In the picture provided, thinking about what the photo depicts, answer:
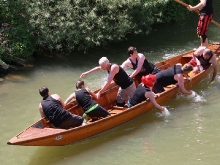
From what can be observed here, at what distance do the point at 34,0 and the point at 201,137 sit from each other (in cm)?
800

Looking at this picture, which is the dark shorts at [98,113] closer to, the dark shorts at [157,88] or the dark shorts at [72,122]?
the dark shorts at [72,122]

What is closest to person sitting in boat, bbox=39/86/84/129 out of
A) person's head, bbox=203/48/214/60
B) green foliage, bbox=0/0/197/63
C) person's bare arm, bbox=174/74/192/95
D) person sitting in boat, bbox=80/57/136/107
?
person sitting in boat, bbox=80/57/136/107

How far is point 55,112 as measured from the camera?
874 centimetres

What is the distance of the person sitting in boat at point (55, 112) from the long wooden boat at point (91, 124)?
0.24 m

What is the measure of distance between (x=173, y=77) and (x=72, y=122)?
316cm

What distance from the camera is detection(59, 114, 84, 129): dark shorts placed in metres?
8.93

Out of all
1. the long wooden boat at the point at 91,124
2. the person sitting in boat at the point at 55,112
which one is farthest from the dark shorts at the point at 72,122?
the long wooden boat at the point at 91,124

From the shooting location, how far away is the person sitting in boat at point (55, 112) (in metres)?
8.71

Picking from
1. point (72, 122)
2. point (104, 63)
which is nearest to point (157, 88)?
point (104, 63)

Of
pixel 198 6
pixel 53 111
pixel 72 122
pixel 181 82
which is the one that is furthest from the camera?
pixel 198 6

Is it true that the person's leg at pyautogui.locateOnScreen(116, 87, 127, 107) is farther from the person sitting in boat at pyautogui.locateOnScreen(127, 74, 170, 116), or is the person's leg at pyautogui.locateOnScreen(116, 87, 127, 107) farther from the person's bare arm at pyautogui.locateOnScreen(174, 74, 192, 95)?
the person's bare arm at pyautogui.locateOnScreen(174, 74, 192, 95)

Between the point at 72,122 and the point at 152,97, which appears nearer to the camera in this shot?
the point at 72,122

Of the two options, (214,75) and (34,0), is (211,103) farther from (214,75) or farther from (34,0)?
(34,0)

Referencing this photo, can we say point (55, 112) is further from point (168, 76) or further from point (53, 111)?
point (168, 76)
